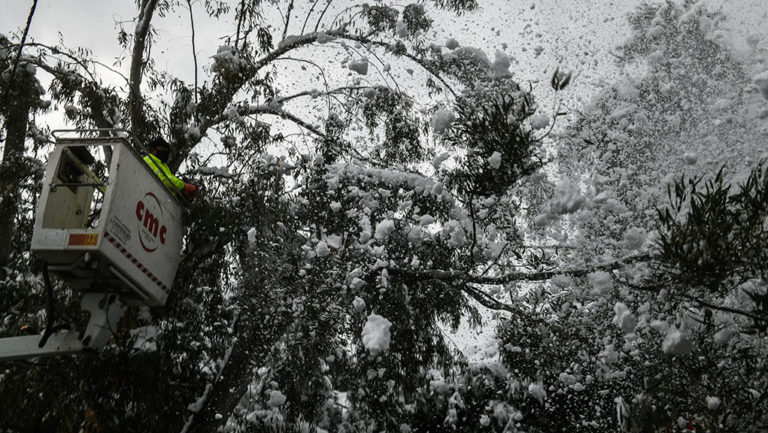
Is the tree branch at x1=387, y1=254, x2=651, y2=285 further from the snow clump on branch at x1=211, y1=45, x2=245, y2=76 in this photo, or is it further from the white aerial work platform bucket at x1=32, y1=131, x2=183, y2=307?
the snow clump on branch at x1=211, y1=45, x2=245, y2=76

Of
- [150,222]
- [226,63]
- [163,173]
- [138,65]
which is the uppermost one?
[138,65]

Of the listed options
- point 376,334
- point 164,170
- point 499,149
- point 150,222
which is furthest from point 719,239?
point 164,170

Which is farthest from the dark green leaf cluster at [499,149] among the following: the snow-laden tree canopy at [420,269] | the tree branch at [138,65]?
the tree branch at [138,65]

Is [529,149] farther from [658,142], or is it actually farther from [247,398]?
[247,398]

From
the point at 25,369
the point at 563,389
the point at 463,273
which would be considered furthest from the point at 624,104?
the point at 25,369

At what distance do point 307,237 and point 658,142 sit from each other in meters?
4.91

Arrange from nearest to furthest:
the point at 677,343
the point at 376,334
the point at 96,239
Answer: the point at 96,239 → the point at 677,343 → the point at 376,334

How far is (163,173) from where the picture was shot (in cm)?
401

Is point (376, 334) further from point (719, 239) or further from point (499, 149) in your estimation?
point (719, 239)

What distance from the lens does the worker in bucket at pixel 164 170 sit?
4008 mm

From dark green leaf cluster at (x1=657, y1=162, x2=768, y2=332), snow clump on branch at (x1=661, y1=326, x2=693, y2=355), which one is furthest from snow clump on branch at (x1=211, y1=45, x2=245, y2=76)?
snow clump on branch at (x1=661, y1=326, x2=693, y2=355)

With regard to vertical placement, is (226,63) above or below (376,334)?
above

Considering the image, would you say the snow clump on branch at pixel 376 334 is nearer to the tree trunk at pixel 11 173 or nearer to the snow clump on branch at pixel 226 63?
the snow clump on branch at pixel 226 63

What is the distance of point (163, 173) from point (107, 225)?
35.4 inches
